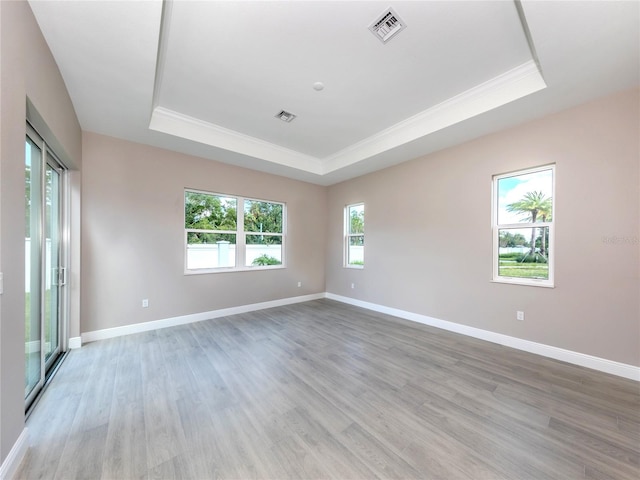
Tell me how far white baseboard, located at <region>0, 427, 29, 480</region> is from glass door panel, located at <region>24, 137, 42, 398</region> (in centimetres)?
71

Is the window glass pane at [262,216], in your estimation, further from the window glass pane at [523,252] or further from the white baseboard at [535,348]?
the window glass pane at [523,252]

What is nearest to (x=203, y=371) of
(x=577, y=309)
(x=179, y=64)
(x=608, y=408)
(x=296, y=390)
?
(x=296, y=390)

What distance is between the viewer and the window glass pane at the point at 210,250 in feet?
13.6

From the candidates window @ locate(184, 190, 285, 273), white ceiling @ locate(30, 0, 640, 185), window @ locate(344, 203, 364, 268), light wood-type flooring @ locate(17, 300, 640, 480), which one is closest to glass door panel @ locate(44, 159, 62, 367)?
light wood-type flooring @ locate(17, 300, 640, 480)

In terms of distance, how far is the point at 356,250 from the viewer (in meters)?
5.43

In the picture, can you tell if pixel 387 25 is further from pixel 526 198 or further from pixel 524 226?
pixel 524 226

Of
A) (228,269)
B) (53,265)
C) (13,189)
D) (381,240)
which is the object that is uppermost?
(13,189)

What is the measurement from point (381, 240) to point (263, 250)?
2412 millimetres

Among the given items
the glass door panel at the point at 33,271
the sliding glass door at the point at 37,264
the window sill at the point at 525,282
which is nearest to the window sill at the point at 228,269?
the sliding glass door at the point at 37,264

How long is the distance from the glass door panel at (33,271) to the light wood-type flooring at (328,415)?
269 millimetres

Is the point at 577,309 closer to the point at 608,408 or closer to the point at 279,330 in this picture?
the point at 608,408

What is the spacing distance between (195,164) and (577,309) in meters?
5.56

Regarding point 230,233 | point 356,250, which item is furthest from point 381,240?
point 230,233

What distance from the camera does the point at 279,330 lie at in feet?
12.1
